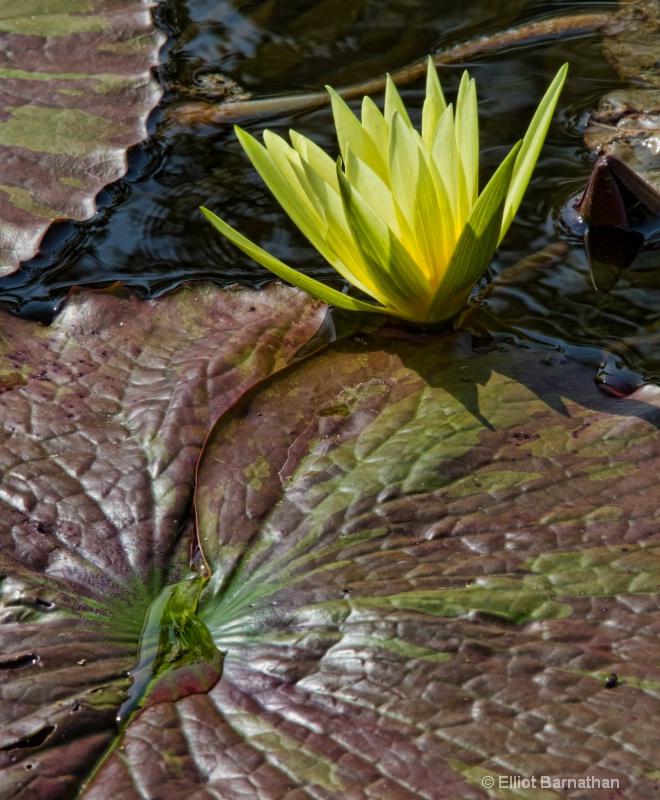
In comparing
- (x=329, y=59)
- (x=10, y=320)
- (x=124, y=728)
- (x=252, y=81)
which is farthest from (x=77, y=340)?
(x=329, y=59)

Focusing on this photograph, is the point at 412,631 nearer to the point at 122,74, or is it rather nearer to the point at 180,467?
the point at 180,467

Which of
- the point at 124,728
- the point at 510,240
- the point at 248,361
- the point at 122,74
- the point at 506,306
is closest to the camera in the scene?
the point at 124,728

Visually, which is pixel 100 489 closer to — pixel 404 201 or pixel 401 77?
pixel 404 201

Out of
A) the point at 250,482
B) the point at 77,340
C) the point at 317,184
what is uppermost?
the point at 317,184

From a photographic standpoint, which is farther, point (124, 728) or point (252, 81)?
point (252, 81)

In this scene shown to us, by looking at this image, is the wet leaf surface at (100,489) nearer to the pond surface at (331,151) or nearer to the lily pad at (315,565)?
the lily pad at (315,565)

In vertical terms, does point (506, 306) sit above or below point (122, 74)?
below

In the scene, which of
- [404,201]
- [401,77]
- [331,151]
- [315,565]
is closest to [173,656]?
[315,565]

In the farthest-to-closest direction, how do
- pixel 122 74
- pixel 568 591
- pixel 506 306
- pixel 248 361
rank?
pixel 122 74 → pixel 506 306 → pixel 248 361 → pixel 568 591
